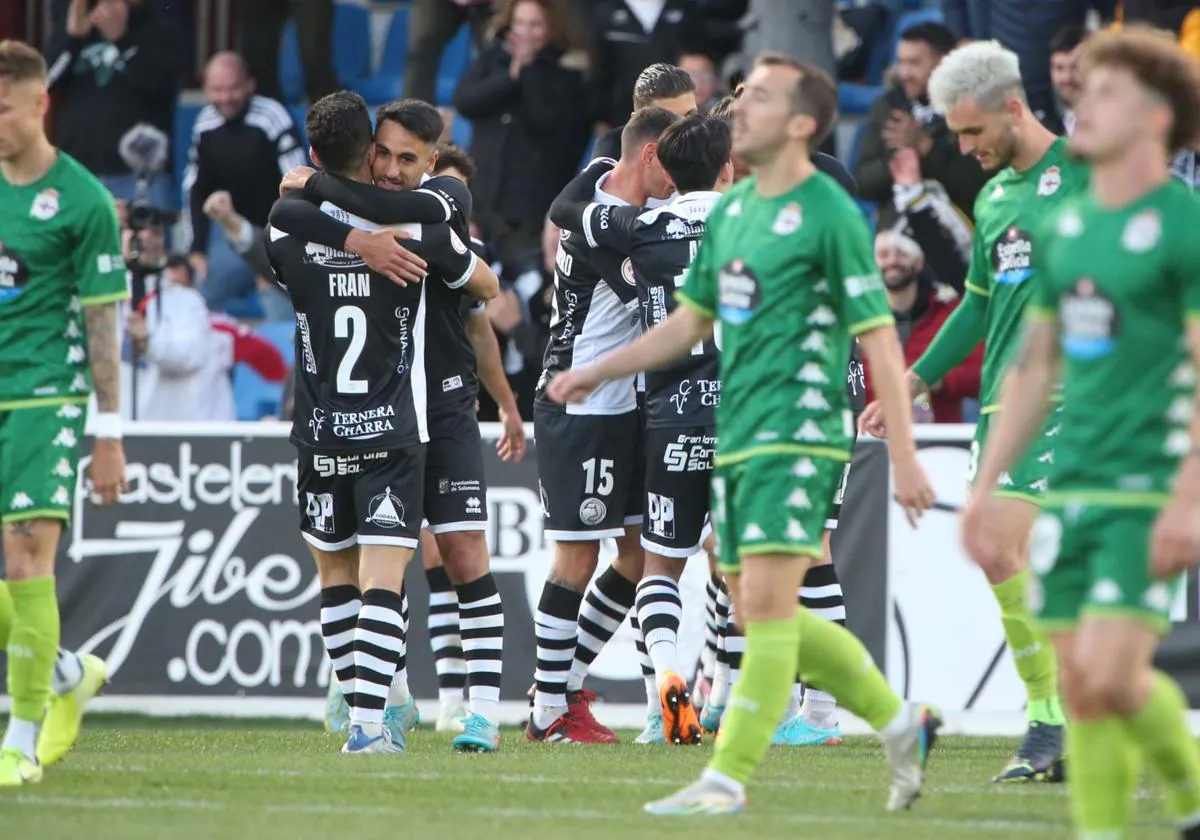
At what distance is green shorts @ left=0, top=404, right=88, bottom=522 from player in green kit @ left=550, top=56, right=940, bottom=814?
5.67ft

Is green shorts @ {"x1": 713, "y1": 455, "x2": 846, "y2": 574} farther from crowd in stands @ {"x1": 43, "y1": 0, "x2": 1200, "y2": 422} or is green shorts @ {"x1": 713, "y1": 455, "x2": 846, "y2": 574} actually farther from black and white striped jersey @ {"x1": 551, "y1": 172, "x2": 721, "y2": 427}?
crowd in stands @ {"x1": 43, "y1": 0, "x2": 1200, "y2": 422}

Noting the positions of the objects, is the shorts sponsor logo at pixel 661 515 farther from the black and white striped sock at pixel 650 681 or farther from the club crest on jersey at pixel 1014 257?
the club crest on jersey at pixel 1014 257

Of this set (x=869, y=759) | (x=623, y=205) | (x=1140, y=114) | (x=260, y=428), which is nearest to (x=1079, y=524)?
(x=1140, y=114)

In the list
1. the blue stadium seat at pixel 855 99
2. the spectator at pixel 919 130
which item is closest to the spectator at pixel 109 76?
the blue stadium seat at pixel 855 99

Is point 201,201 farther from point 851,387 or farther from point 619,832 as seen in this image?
point 619,832

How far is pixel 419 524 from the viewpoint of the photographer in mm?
7434

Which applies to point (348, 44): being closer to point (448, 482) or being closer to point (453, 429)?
point (453, 429)

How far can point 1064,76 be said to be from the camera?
11359 mm

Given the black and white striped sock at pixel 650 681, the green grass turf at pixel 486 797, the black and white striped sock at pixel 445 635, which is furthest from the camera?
the black and white striped sock at pixel 445 635

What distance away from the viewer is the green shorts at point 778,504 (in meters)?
5.37

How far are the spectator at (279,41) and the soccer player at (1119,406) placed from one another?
10.8 meters

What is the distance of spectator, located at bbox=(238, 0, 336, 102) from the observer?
14625mm

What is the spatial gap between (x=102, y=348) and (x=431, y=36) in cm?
847

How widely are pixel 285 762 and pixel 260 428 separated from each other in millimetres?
3566
